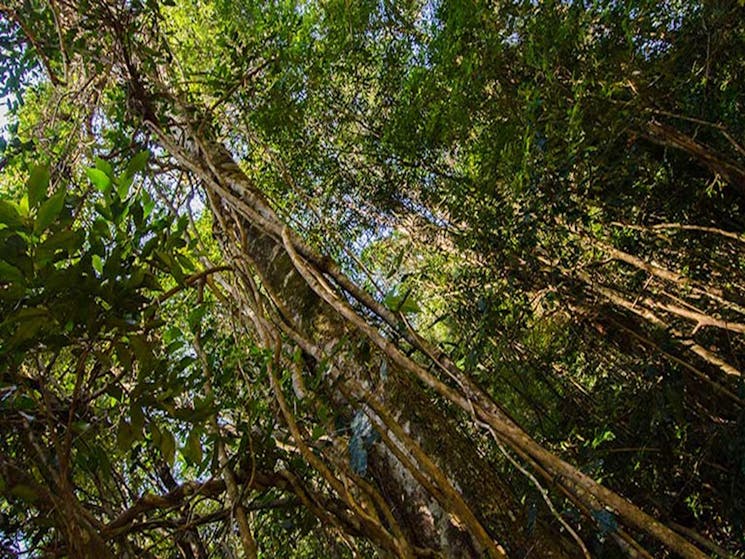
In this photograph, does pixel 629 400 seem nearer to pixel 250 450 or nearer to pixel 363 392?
pixel 363 392

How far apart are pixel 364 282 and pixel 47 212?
A: 2212 millimetres

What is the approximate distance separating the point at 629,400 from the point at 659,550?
748mm

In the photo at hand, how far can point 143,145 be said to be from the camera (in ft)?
7.26

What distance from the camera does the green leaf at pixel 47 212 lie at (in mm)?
808

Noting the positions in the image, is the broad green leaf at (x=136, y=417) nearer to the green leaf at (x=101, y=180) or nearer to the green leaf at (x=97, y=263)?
the green leaf at (x=97, y=263)

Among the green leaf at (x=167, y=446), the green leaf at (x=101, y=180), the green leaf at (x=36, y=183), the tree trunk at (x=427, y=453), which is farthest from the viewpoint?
the tree trunk at (x=427, y=453)

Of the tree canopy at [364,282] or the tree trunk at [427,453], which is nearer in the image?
the tree canopy at [364,282]

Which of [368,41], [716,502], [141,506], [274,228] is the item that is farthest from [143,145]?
[716,502]

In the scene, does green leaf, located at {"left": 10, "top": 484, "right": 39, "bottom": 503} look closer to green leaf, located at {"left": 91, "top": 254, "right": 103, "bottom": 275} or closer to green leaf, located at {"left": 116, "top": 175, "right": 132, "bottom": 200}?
green leaf, located at {"left": 91, "top": 254, "right": 103, "bottom": 275}

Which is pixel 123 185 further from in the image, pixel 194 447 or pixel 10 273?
pixel 194 447

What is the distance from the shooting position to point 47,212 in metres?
0.81

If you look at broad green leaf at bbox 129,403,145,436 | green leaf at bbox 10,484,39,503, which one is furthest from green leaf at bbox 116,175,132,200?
green leaf at bbox 10,484,39,503

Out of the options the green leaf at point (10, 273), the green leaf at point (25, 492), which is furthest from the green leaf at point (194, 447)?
the green leaf at point (10, 273)

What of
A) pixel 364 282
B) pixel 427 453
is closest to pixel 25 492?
pixel 427 453
